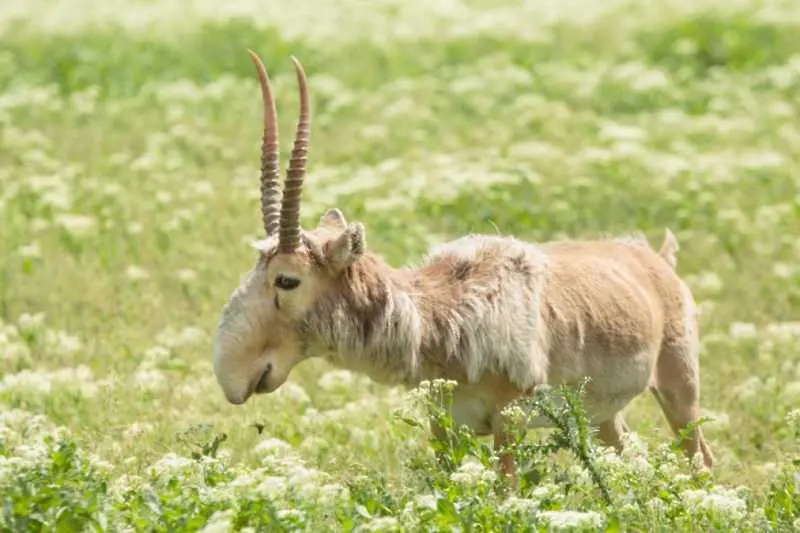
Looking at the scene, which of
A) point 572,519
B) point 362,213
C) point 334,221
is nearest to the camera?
point 572,519

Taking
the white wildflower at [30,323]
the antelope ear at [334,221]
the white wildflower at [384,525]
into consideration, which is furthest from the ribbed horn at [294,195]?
the white wildflower at [30,323]

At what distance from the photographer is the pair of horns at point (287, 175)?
759 centimetres

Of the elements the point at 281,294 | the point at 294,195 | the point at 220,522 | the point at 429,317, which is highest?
the point at 294,195

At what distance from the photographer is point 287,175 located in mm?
7641

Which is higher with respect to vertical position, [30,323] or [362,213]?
[362,213]

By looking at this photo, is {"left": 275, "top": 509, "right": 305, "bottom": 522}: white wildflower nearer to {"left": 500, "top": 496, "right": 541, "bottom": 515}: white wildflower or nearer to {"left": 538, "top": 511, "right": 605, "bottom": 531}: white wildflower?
{"left": 500, "top": 496, "right": 541, "bottom": 515}: white wildflower

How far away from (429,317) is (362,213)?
6706mm

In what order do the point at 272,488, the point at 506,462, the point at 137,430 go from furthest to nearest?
1. the point at 137,430
2. the point at 506,462
3. the point at 272,488

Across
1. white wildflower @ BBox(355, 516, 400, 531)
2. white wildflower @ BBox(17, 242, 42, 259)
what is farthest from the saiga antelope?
white wildflower @ BBox(17, 242, 42, 259)

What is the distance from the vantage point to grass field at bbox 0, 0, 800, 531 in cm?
666

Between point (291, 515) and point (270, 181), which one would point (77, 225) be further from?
point (291, 515)

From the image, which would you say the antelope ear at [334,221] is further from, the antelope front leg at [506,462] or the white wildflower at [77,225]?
the white wildflower at [77,225]

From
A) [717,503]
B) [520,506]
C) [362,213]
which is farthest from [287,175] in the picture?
[362,213]

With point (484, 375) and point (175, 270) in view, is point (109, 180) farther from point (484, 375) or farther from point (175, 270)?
point (484, 375)
